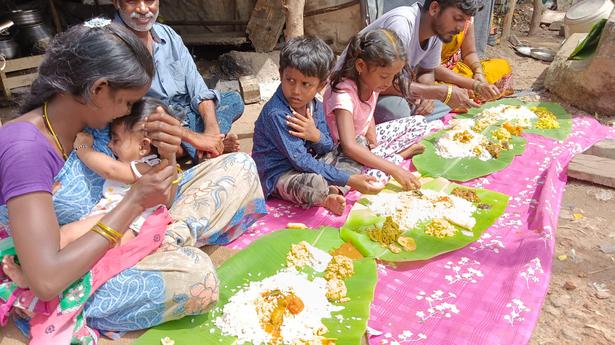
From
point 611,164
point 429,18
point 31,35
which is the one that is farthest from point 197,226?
point 31,35

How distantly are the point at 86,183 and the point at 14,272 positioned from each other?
48 cm

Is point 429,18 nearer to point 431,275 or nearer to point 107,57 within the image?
point 431,275

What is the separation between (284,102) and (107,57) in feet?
4.53

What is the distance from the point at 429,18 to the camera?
4047 millimetres

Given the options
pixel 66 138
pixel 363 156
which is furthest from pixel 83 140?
pixel 363 156

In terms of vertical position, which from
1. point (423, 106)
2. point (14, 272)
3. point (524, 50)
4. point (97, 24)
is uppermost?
point (97, 24)

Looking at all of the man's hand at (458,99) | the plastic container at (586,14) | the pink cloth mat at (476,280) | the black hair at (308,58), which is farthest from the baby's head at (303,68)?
the plastic container at (586,14)

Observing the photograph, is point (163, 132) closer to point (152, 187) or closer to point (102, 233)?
point (152, 187)

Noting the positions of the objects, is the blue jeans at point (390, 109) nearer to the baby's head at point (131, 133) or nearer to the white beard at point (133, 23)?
the white beard at point (133, 23)

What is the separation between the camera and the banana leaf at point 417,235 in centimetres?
269

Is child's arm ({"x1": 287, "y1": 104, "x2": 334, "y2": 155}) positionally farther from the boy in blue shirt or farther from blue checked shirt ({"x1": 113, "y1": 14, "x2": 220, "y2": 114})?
blue checked shirt ({"x1": 113, "y1": 14, "x2": 220, "y2": 114})

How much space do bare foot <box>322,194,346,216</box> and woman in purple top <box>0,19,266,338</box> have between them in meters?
1.08

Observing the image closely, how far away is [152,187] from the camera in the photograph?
6.17 ft

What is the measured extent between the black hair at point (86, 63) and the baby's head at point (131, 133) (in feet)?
1.13
